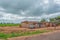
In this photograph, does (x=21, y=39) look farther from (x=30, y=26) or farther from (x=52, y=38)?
(x=30, y=26)

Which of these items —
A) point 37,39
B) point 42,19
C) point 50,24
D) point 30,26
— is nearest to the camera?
point 37,39

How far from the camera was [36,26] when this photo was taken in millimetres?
42656

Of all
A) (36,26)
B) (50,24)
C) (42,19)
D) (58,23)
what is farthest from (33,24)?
(42,19)

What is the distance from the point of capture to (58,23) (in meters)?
48.0

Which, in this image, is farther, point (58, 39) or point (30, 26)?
point (30, 26)

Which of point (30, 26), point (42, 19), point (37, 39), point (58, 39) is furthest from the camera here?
point (42, 19)

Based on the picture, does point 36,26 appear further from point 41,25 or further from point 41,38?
point 41,38

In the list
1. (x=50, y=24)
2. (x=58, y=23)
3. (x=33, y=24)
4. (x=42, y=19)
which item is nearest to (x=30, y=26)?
(x=33, y=24)

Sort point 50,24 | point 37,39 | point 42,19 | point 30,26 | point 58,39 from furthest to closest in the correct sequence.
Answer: point 42,19, point 50,24, point 30,26, point 58,39, point 37,39

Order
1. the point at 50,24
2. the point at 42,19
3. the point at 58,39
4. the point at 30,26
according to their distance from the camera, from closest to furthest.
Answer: the point at 58,39, the point at 30,26, the point at 50,24, the point at 42,19

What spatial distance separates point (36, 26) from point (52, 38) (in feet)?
85.6

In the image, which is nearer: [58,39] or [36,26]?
[58,39]

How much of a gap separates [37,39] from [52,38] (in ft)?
5.79

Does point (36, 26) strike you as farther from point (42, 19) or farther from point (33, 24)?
point (42, 19)
